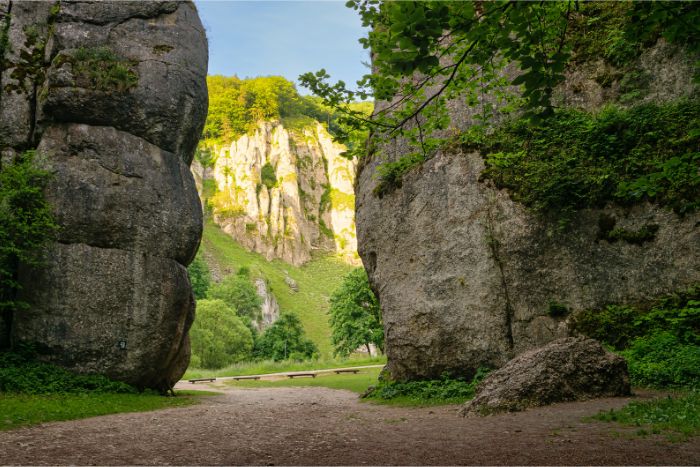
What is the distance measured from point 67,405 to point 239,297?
2414 inches

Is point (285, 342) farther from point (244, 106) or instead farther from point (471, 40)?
point (244, 106)

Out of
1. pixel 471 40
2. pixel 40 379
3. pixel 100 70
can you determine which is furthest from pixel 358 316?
pixel 471 40

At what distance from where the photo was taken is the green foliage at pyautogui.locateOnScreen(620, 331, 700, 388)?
10109 mm

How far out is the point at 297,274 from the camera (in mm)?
100250

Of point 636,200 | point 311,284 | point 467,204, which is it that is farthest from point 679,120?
point 311,284

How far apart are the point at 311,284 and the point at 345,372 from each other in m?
65.0

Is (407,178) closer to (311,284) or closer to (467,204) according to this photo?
(467,204)

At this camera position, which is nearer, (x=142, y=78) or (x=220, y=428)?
(x=220, y=428)

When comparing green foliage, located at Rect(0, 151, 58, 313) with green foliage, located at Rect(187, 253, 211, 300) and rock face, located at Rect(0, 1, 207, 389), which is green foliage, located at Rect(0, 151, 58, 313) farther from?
A: green foliage, located at Rect(187, 253, 211, 300)

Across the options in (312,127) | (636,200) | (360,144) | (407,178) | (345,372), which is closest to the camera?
(360,144)

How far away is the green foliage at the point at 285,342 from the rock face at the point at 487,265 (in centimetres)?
4116

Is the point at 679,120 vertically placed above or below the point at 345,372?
above

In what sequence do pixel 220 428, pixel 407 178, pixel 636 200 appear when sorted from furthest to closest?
pixel 407 178 → pixel 636 200 → pixel 220 428

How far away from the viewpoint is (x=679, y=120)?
13.3 meters
